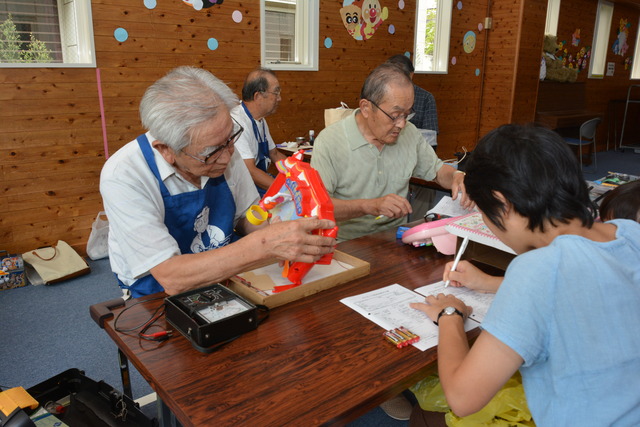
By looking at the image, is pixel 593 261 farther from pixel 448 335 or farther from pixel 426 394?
pixel 426 394

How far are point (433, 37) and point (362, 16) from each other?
1572 mm

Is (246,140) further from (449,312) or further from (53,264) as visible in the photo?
(449,312)

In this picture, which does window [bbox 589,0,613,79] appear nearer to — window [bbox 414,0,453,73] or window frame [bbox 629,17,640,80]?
window frame [bbox 629,17,640,80]

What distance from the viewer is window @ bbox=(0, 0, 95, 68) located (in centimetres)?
341

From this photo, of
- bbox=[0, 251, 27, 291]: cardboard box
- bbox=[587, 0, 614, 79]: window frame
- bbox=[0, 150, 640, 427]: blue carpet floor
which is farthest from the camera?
bbox=[587, 0, 614, 79]: window frame

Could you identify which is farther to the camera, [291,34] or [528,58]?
[528,58]

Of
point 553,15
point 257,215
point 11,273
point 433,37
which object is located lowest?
point 11,273

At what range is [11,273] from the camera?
3.23m

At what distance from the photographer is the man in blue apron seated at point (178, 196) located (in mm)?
1279

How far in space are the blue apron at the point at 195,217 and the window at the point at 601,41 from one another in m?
9.52

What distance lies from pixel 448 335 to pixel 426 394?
0.48 m

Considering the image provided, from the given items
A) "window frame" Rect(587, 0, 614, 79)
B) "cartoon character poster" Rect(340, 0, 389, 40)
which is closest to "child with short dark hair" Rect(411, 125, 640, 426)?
"cartoon character poster" Rect(340, 0, 389, 40)

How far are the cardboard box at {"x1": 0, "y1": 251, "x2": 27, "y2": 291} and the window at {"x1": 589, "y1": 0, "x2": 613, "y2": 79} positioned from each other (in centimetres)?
972

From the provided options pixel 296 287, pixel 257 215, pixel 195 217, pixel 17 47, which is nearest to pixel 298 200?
pixel 257 215
